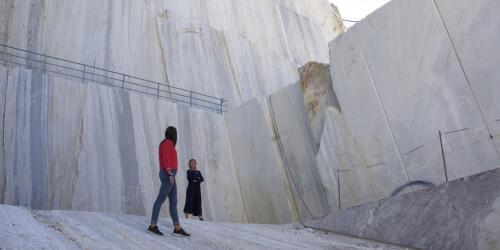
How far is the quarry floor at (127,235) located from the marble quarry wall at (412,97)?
7.17 ft

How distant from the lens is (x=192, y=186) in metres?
8.01

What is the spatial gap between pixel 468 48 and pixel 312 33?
41.8 ft

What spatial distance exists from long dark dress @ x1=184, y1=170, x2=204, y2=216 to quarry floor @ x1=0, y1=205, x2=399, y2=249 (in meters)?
1.99

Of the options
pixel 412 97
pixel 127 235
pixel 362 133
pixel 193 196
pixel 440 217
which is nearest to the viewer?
pixel 127 235

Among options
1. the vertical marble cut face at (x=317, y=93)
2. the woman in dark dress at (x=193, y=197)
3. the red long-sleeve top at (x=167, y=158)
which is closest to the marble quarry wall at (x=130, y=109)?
the vertical marble cut face at (x=317, y=93)

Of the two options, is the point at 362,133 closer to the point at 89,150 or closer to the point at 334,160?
the point at 334,160

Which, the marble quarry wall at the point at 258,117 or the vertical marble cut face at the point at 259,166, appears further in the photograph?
the vertical marble cut face at the point at 259,166

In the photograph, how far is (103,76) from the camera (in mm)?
10961

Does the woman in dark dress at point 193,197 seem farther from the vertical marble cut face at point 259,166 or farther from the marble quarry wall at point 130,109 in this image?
the vertical marble cut face at point 259,166

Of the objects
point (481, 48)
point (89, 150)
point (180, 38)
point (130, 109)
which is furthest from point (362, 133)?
point (180, 38)

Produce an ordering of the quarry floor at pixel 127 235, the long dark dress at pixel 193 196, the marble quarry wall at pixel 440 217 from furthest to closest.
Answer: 1. the long dark dress at pixel 193 196
2. the marble quarry wall at pixel 440 217
3. the quarry floor at pixel 127 235

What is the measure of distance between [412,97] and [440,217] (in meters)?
2.87

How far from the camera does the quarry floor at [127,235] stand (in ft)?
12.3

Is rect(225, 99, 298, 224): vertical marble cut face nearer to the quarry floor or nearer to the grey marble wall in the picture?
the grey marble wall
